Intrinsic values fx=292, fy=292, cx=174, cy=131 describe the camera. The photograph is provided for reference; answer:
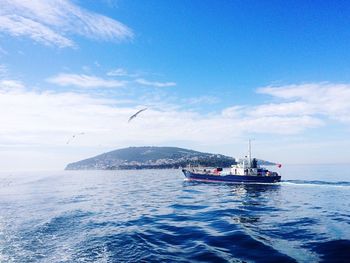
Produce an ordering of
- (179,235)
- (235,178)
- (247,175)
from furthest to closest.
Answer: (235,178) < (247,175) < (179,235)

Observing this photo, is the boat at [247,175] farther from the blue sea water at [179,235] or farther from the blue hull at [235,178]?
the blue sea water at [179,235]

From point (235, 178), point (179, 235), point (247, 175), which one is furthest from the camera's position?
point (235, 178)

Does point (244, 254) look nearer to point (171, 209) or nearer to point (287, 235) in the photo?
point (287, 235)

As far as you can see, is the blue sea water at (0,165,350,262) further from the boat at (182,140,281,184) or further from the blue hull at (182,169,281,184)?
the boat at (182,140,281,184)

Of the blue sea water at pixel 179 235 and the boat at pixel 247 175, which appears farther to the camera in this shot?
the boat at pixel 247 175

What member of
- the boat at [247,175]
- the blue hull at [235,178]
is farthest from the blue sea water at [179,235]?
the boat at [247,175]

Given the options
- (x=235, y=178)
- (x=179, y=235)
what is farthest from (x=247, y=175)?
(x=179, y=235)

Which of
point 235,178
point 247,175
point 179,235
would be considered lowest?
point 179,235

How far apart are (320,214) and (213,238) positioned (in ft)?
63.0

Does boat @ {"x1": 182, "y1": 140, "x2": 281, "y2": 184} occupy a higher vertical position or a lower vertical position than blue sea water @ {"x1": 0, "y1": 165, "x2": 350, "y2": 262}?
higher

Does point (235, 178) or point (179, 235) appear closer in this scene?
point (179, 235)

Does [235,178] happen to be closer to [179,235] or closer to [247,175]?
[247,175]

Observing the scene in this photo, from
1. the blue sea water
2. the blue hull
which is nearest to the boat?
the blue hull

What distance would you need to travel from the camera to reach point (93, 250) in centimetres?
2422
